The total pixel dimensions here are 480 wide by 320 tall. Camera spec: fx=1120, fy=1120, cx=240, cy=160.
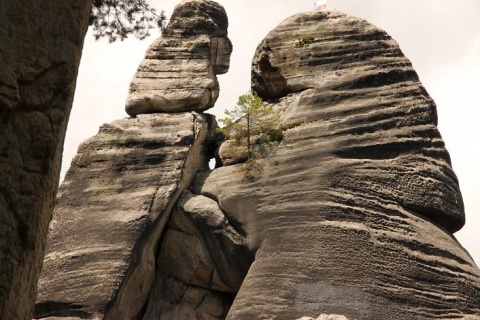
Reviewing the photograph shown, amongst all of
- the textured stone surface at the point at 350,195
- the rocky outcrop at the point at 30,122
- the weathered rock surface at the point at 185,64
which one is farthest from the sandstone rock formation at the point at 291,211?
the rocky outcrop at the point at 30,122

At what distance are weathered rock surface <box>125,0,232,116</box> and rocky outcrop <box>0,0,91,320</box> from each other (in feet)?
56.1

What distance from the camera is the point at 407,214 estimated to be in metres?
21.5

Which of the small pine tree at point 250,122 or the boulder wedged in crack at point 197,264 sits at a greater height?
the small pine tree at point 250,122

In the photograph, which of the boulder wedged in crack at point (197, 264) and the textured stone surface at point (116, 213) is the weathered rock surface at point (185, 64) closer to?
the textured stone surface at point (116, 213)

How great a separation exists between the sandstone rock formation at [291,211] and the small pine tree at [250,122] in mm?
296

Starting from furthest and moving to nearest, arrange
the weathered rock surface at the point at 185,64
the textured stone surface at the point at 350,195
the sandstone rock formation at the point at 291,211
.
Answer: the weathered rock surface at the point at 185,64 < the sandstone rock formation at the point at 291,211 < the textured stone surface at the point at 350,195

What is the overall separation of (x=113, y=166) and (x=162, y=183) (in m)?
1.43

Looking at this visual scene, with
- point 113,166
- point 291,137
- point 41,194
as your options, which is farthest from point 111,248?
point 41,194

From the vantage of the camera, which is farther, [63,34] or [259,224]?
[259,224]

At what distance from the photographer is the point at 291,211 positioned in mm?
21516

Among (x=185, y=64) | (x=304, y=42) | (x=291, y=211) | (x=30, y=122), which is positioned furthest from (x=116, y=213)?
(x=30, y=122)

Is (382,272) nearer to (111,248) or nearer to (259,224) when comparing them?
(259,224)

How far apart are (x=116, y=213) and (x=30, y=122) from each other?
15.7 metres

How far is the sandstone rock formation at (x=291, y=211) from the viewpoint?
810 inches
